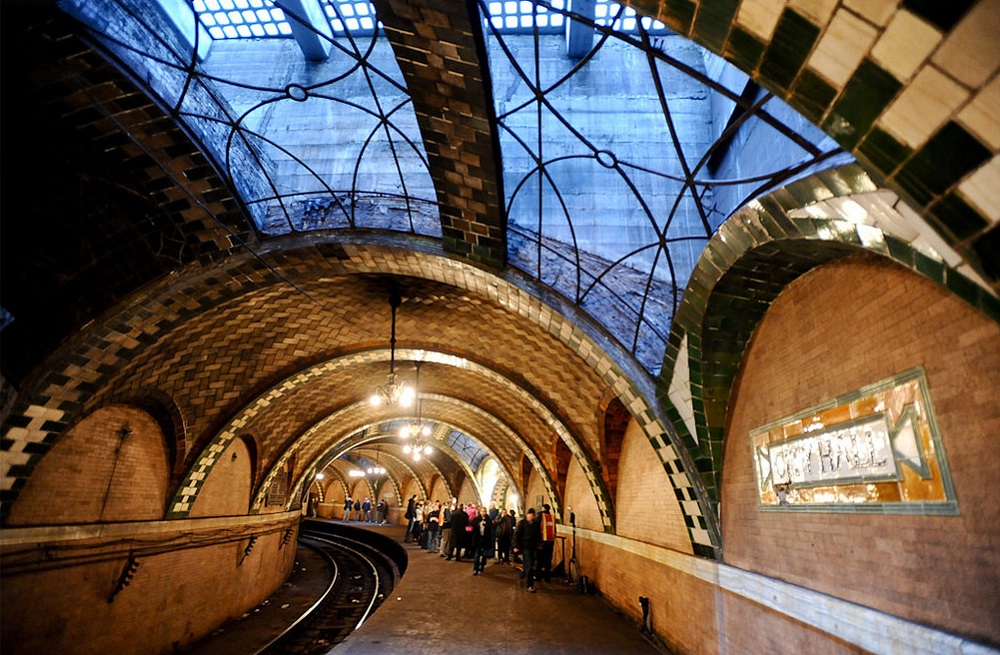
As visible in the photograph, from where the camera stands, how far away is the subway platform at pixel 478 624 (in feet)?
17.0

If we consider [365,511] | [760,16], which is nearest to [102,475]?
[760,16]

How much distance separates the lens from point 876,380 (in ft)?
9.78

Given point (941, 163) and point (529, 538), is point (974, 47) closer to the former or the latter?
point (941, 163)

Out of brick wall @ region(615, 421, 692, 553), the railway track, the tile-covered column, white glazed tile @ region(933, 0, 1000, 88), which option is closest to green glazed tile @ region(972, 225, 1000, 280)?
white glazed tile @ region(933, 0, 1000, 88)

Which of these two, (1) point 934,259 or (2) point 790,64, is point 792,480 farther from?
(2) point 790,64

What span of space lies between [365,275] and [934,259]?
6.31 metres

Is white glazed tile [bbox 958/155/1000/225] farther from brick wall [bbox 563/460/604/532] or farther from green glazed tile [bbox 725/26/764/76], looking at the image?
brick wall [bbox 563/460/604/532]

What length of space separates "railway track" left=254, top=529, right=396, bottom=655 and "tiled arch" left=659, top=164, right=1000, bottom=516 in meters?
8.38

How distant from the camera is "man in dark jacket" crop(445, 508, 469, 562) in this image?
40.9 feet

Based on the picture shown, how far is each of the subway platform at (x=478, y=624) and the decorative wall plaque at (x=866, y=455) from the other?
9.77 feet

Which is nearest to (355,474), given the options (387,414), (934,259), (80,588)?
(387,414)

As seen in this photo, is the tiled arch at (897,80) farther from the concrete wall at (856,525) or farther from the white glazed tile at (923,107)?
the concrete wall at (856,525)

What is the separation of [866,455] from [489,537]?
9.18m

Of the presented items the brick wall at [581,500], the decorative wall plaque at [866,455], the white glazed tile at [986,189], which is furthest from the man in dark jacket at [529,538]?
the white glazed tile at [986,189]
